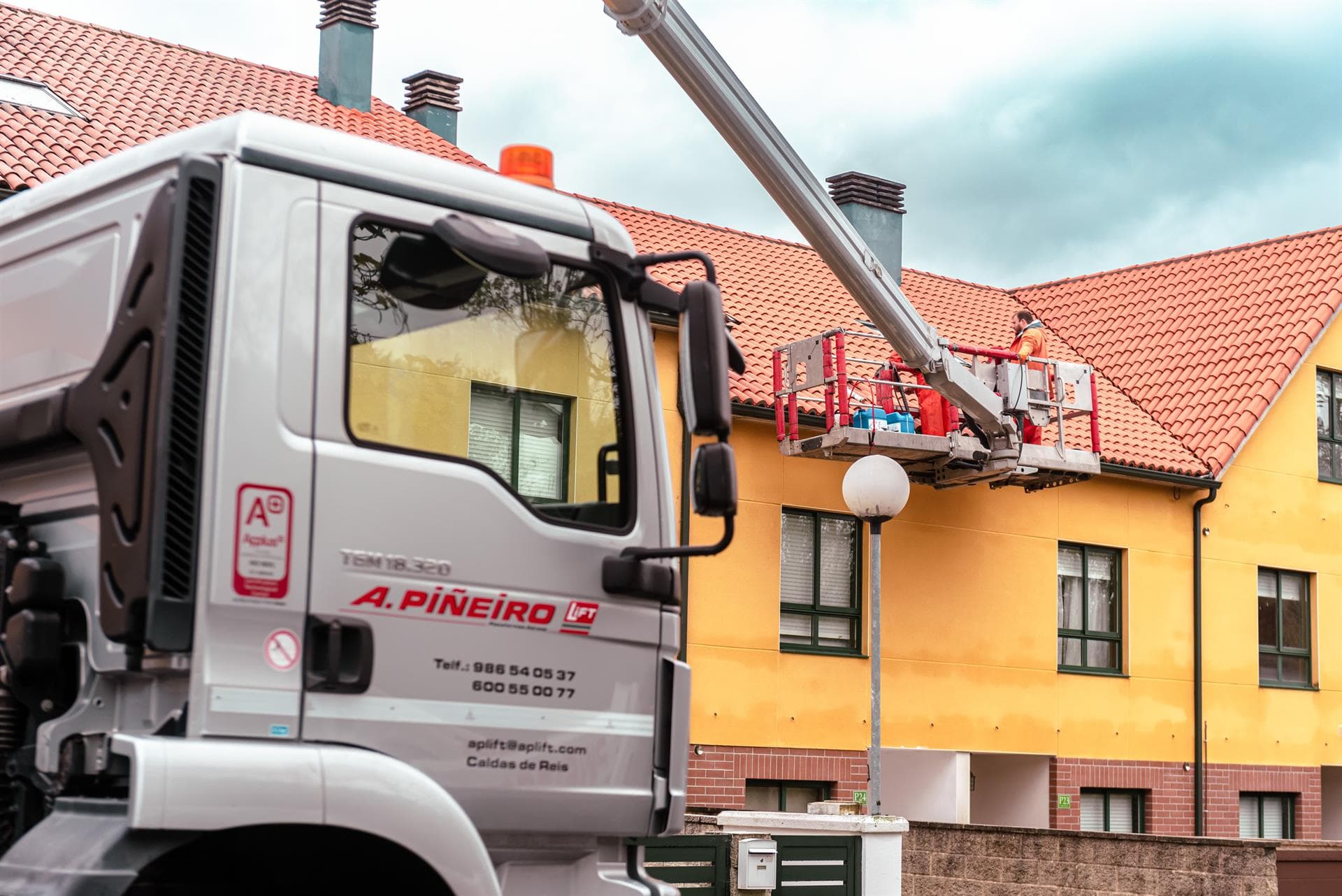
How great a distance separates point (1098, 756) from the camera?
22.4 m

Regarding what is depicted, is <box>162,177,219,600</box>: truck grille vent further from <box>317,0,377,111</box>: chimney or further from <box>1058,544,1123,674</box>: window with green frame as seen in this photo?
<box>317,0,377,111</box>: chimney

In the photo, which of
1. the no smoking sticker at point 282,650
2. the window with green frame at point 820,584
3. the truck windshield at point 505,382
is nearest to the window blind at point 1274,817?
the window with green frame at point 820,584

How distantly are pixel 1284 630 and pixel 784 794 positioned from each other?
357 inches

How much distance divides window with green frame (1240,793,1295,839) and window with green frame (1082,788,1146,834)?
5.61 feet

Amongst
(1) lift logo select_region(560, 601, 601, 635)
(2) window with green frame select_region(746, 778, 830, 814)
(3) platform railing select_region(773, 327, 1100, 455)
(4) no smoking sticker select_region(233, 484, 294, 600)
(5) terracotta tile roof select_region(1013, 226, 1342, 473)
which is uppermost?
(5) terracotta tile roof select_region(1013, 226, 1342, 473)

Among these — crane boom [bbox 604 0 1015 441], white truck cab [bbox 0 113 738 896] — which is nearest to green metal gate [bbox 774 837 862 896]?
crane boom [bbox 604 0 1015 441]

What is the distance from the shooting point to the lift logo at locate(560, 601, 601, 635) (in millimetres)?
5348

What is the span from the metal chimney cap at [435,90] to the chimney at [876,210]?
614cm

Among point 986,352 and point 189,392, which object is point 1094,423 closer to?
point 986,352

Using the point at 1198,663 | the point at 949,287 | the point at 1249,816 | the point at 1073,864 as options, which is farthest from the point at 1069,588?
the point at 1073,864

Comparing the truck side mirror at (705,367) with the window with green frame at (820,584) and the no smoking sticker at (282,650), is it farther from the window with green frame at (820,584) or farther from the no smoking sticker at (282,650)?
the window with green frame at (820,584)

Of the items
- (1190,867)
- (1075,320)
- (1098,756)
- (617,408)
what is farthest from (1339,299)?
(617,408)

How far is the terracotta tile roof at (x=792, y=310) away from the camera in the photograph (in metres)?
21.3

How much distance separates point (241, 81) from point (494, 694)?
66.6 ft
